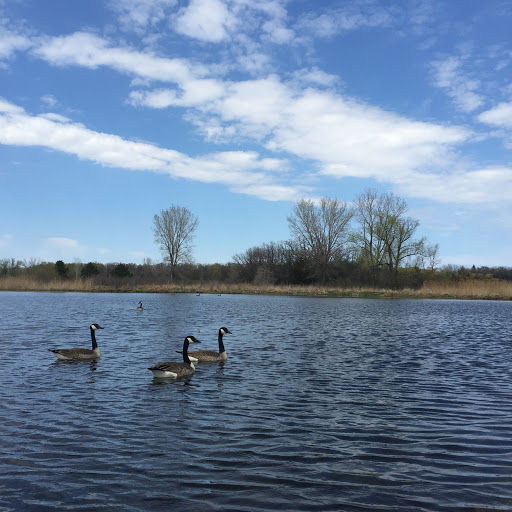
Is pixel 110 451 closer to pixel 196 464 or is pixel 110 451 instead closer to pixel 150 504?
pixel 196 464

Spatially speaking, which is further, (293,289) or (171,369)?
(293,289)

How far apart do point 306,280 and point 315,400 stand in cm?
6750

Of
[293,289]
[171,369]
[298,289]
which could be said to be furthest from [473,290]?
[171,369]

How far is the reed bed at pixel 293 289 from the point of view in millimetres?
54094

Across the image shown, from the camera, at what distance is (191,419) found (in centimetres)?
819

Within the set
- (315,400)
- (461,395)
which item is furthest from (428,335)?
(315,400)

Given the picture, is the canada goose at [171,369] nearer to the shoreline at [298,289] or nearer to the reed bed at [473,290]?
the shoreline at [298,289]

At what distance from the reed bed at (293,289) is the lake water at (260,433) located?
43031mm

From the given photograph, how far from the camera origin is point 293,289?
64625mm

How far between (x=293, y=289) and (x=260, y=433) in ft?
189

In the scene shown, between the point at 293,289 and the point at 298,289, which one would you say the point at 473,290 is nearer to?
the point at 298,289

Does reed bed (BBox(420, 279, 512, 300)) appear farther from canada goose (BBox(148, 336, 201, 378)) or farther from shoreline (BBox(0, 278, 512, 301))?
canada goose (BBox(148, 336, 201, 378))

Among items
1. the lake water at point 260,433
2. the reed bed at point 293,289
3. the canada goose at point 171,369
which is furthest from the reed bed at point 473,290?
the canada goose at point 171,369

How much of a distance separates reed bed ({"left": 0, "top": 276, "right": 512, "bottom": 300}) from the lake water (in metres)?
43.0
